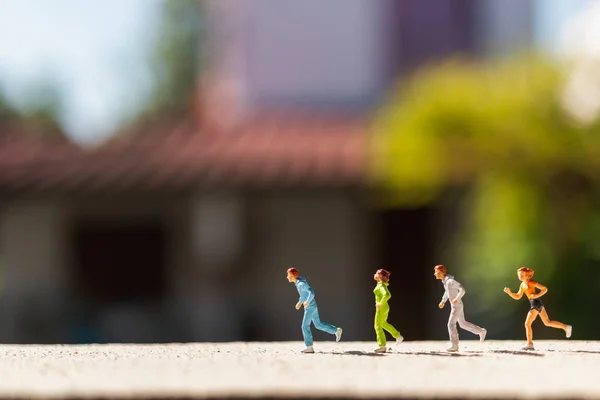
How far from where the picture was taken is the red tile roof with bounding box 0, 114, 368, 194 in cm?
1072

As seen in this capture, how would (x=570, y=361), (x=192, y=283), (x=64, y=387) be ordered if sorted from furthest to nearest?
(x=192, y=283)
(x=570, y=361)
(x=64, y=387)

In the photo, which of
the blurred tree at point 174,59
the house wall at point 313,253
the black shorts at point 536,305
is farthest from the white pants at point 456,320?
the blurred tree at point 174,59

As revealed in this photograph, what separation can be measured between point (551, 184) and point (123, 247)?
582cm

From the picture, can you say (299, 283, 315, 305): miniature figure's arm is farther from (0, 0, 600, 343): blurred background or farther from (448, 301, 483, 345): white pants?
(0, 0, 600, 343): blurred background

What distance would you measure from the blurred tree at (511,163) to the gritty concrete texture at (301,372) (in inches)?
193

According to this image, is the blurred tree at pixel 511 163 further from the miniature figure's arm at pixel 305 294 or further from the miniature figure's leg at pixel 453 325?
the miniature figure's arm at pixel 305 294

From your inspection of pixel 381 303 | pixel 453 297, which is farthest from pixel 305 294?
pixel 453 297

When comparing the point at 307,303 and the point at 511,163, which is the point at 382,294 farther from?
the point at 511,163

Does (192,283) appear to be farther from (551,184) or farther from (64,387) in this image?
(64,387)

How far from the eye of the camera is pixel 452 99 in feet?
30.3

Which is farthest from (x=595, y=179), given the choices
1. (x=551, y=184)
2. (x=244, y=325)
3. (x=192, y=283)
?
(x=192, y=283)

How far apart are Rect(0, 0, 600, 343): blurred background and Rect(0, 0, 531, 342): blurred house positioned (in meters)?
0.03

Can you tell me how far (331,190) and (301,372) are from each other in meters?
7.55

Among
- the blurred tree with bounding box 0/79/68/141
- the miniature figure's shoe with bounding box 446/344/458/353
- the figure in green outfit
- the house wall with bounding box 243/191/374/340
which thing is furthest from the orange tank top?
the blurred tree with bounding box 0/79/68/141
